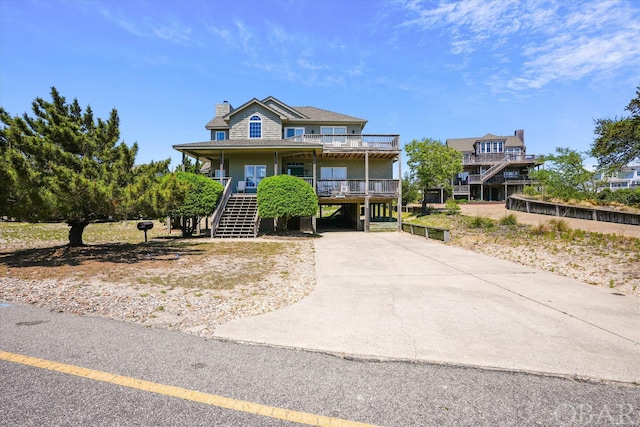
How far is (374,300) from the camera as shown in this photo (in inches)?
234

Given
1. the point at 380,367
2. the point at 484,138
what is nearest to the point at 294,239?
the point at 380,367

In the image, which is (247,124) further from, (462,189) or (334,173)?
(462,189)

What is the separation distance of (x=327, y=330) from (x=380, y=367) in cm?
120

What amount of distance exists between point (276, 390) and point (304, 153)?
21392mm

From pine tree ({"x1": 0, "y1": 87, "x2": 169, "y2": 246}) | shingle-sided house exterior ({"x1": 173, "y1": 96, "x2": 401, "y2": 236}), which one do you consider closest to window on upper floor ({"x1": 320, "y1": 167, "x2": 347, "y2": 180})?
shingle-sided house exterior ({"x1": 173, "y1": 96, "x2": 401, "y2": 236})

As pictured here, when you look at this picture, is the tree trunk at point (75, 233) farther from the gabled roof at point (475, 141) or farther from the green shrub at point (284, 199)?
the gabled roof at point (475, 141)

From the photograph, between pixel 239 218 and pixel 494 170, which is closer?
pixel 239 218

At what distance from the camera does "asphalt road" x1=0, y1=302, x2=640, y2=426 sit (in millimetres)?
2449

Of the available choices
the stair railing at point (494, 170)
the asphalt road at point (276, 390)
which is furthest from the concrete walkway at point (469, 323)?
the stair railing at point (494, 170)

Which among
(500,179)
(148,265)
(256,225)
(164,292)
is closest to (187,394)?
(164,292)

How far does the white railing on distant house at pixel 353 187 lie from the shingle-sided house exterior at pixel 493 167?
2629 centimetres

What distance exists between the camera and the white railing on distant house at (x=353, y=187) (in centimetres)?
2225

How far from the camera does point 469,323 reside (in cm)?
471

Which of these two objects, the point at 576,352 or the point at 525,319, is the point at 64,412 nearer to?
the point at 576,352
